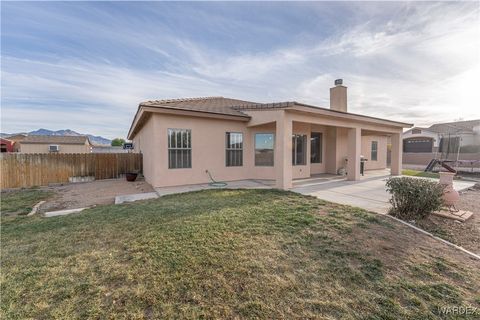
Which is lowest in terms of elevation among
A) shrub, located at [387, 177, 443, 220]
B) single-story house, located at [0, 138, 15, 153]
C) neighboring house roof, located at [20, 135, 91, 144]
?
shrub, located at [387, 177, 443, 220]

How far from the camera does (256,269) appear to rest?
2.82 metres

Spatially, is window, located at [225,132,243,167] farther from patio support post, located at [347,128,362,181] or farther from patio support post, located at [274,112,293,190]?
patio support post, located at [347,128,362,181]

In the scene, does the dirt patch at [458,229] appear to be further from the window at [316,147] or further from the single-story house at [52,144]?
the single-story house at [52,144]

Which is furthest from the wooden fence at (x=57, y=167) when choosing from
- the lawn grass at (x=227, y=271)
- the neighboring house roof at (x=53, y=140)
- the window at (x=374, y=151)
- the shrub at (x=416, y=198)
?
the neighboring house roof at (x=53, y=140)

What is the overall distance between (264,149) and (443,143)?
2528 centimetres

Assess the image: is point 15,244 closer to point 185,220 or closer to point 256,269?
point 185,220

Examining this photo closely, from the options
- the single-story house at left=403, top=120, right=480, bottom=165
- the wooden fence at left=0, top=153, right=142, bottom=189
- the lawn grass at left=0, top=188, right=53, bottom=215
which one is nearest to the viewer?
the lawn grass at left=0, top=188, right=53, bottom=215

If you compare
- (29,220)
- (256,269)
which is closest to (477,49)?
(256,269)

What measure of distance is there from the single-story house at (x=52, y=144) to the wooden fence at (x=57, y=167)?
979 inches

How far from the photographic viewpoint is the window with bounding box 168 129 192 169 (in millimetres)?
9109

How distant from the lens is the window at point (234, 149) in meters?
10.5

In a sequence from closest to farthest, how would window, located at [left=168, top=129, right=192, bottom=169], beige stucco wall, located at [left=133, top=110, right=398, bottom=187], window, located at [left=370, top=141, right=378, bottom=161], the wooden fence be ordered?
beige stucco wall, located at [left=133, top=110, right=398, bottom=187]
window, located at [left=168, top=129, right=192, bottom=169]
the wooden fence
window, located at [left=370, top=141, right=378, bottom=161]

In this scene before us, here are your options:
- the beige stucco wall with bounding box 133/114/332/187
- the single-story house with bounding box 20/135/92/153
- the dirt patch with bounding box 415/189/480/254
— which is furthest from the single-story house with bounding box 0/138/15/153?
the dirt patch with bounding box 415/189/480/254

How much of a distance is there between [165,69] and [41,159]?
8.57 m
